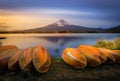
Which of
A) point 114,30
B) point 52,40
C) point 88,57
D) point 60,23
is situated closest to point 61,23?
point 60,23

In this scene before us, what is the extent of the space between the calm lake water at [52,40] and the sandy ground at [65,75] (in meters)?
0.44

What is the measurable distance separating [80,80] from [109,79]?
0.31m

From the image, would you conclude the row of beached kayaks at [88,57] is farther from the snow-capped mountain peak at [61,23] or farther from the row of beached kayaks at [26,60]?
the snow-capped mountain peak at [61,23]

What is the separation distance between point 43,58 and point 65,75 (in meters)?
0.31

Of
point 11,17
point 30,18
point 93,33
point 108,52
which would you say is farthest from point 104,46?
point 11,17

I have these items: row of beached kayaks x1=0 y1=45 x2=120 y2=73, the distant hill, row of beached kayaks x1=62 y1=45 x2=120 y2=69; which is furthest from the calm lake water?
row of beached kayaks x1=62 y1=45 x2=120 y2=69

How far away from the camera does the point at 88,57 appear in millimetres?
2174

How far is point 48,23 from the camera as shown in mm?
2615

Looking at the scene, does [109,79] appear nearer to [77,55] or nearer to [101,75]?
[101,75]

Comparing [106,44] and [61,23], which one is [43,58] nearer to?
[61,23]

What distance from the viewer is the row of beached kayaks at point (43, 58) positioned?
6.32 feet

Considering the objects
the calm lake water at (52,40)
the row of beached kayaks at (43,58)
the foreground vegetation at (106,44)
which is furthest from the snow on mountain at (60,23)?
the foreground vegetation at (106,44)

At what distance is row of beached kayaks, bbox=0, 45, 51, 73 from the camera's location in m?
1.90

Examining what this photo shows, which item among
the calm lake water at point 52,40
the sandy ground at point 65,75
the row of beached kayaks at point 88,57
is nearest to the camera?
the sandy ground at point 65,75
